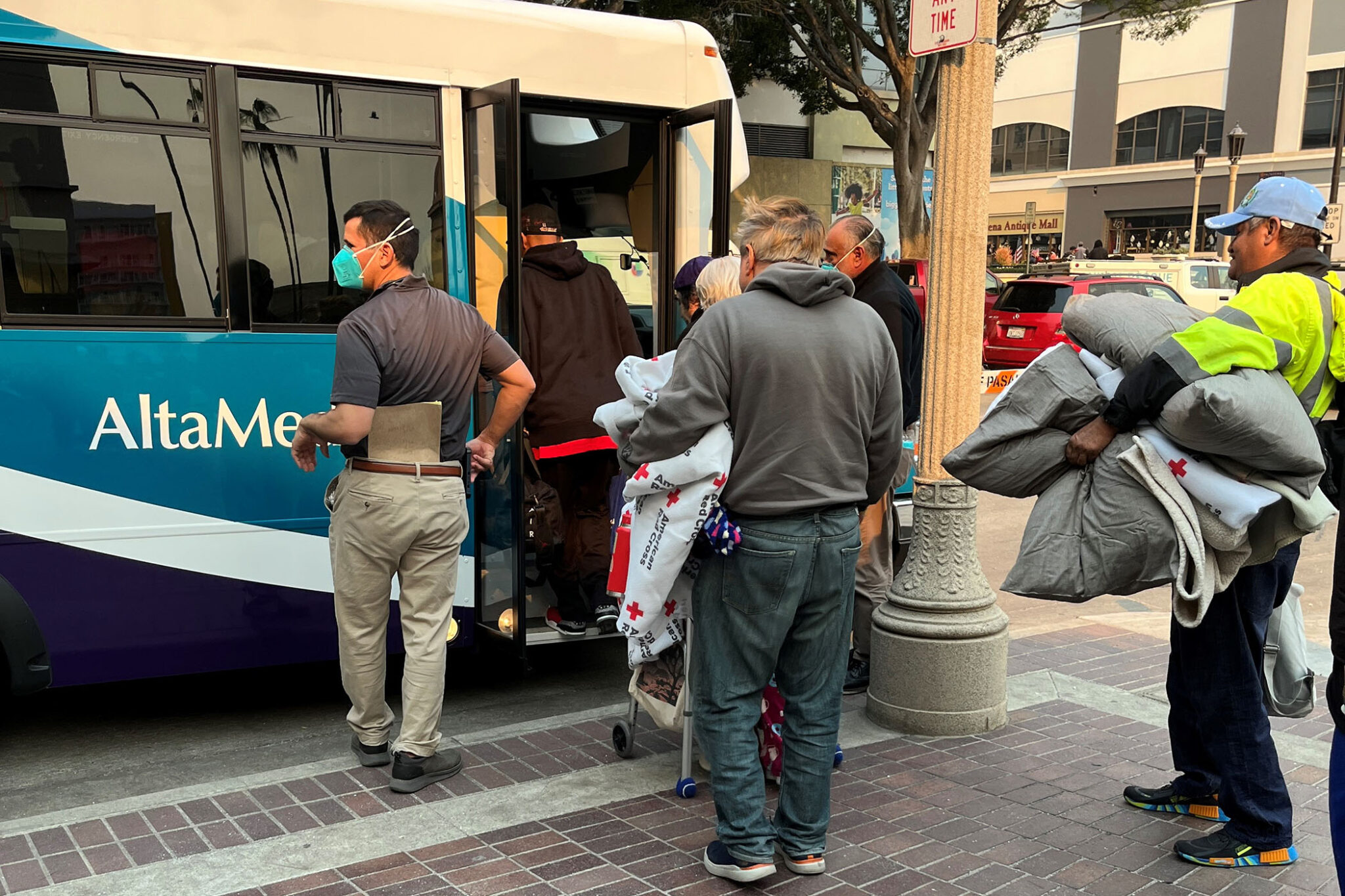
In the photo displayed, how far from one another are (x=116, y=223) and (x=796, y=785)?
3.19 m

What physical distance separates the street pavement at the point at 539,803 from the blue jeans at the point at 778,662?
22 cm

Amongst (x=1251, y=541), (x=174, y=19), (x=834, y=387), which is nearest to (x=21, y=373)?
(x=174, y=19)

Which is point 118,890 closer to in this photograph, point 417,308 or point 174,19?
point 417,308

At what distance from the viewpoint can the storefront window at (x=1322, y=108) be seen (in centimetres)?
3906

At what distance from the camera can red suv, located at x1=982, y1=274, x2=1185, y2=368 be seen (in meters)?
19.3

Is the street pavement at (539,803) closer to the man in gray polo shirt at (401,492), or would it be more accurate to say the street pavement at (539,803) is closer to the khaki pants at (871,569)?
the man in gray polo shirt at (401,492)

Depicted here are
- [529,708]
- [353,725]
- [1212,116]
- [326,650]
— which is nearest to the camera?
[353,725]

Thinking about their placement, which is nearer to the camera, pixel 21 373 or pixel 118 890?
pixel 118 890

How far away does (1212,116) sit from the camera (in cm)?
4284

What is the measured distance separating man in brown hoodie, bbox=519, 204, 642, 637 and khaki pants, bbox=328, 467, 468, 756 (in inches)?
45.6

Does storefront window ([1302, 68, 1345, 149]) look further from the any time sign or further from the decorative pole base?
the decorative pole base

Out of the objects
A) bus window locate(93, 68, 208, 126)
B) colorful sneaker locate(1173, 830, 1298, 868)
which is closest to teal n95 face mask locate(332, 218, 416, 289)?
bus window locate(93, 68, 208, 126)

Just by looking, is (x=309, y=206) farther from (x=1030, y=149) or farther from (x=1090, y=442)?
(x=1030, y=149)

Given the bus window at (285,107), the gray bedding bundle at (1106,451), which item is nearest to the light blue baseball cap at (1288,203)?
the gray bedding bundle at (1106,451)
